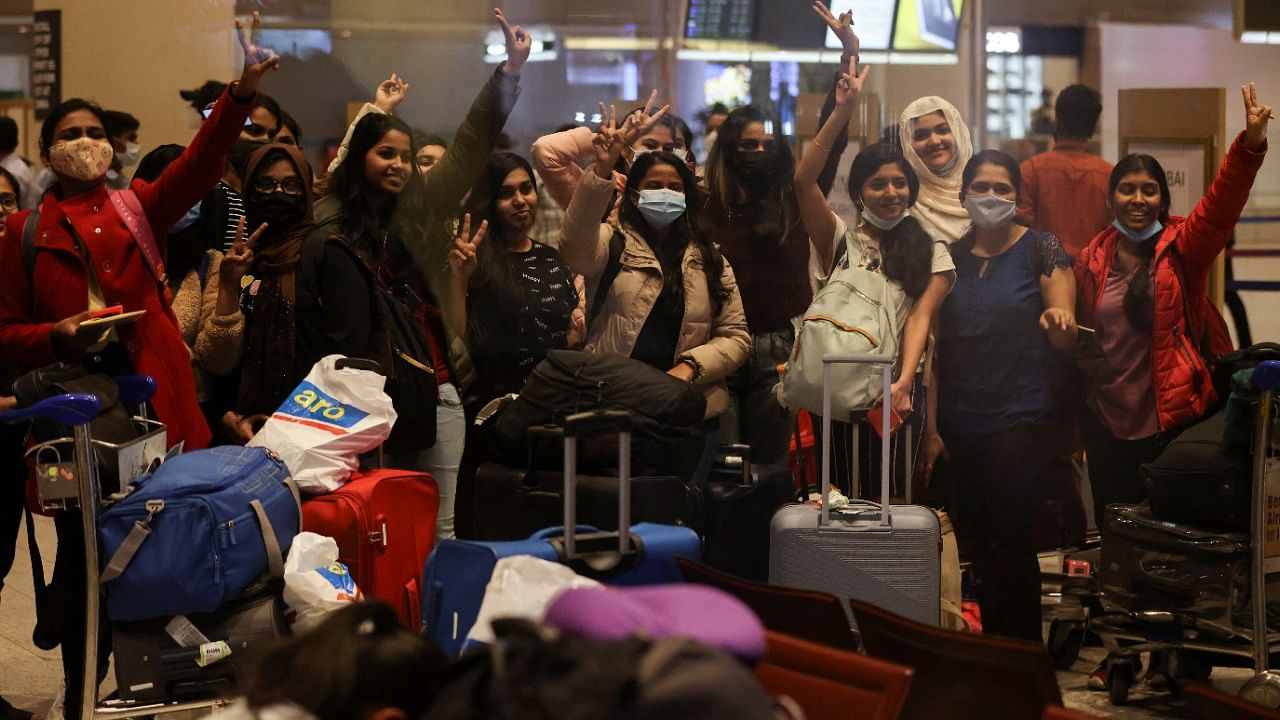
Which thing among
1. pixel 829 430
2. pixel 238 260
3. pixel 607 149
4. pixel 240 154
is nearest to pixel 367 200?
pixel 238 260

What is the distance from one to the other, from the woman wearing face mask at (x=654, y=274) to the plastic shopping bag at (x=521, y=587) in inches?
79.2

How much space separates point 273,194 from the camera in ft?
13.8

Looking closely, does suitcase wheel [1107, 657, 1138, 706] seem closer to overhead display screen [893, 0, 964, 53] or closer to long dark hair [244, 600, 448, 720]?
long dark hair [244, 600, 448, 720]

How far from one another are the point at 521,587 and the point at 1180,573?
7.33ft

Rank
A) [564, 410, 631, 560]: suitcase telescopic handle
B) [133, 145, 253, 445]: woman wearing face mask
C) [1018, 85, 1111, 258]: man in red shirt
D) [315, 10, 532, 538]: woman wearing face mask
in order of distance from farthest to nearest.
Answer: [1018, 85, 1111, 258]: man in red shirt
[315, 10, 532, 538]: woman wearing face mask
[133, 145, 253, 445]: woman wearing face mask
[564, 410, 631, 560]: suitcase telescopic handle

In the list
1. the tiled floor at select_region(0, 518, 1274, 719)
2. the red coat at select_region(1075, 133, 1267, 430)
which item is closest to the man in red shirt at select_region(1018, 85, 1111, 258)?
the red coat at select_region(1075, 133, 1267, 430)

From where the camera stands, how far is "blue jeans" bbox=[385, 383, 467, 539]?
4.41 meters

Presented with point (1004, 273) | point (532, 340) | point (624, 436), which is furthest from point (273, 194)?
point (1004, 273)

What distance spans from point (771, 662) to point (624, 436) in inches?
27.3

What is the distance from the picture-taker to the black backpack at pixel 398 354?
13.7ft

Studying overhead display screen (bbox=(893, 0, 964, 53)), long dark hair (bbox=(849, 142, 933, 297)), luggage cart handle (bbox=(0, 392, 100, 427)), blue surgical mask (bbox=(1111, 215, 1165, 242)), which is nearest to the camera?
luggage cart handle (bbox=(0, 392, 100, 427))

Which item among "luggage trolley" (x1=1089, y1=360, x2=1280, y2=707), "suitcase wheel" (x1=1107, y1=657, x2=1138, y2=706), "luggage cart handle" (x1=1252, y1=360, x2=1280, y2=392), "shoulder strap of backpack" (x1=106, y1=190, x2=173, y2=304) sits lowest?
"suitcase wheel" (x1=1107, y1=657, x2=1138, y2=706)

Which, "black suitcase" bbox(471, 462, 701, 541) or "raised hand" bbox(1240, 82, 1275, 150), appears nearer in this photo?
"black suitcase" bbox(471, 462, 701, 541)

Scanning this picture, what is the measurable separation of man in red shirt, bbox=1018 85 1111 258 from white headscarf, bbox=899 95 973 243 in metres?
0.45
